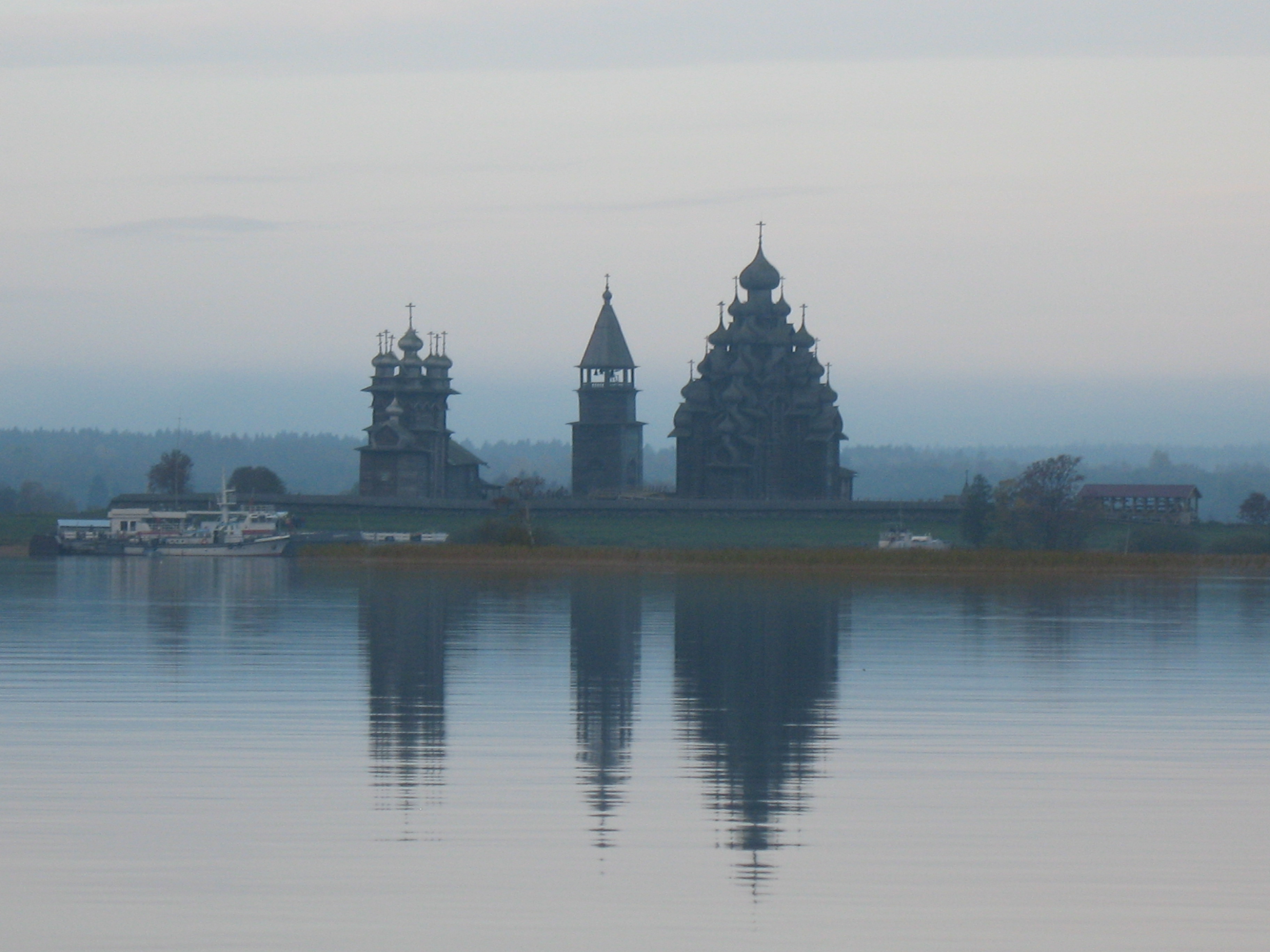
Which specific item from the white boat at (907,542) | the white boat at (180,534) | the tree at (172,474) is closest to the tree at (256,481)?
the tree at (172,474)

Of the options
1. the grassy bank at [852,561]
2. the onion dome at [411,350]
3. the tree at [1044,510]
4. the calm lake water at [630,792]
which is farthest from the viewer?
the onion dome at [411,350]

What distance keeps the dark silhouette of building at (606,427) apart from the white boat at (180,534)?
59.1 ft

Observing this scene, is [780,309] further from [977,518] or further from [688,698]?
[688,698]

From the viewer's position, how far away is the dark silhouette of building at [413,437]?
105 metres

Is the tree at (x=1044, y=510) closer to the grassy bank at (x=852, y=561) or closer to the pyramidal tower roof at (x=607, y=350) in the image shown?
the grassy bank at (x=852, y=561)

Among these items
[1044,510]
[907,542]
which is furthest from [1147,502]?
[907,542]

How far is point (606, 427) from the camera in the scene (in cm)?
10575

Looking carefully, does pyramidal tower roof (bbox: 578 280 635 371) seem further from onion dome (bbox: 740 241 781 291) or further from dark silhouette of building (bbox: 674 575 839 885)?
dark silhouette of building (bbox: 674 575 839 885)

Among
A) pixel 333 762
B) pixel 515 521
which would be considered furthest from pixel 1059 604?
pixel 515 521

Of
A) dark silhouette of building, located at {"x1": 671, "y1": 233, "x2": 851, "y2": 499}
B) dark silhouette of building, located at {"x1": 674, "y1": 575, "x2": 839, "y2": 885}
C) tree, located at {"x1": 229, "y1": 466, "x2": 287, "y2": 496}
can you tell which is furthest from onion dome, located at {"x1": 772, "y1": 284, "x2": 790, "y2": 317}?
dark silhouette of building, located at {"x1": 674, "y1": 575, "x2": 839, "y2": 885}

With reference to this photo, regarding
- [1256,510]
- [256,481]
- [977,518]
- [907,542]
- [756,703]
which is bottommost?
[756,703]

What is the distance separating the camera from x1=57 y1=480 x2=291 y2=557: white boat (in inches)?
3494

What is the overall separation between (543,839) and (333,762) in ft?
13.0

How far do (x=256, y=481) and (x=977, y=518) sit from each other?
49467 mm
